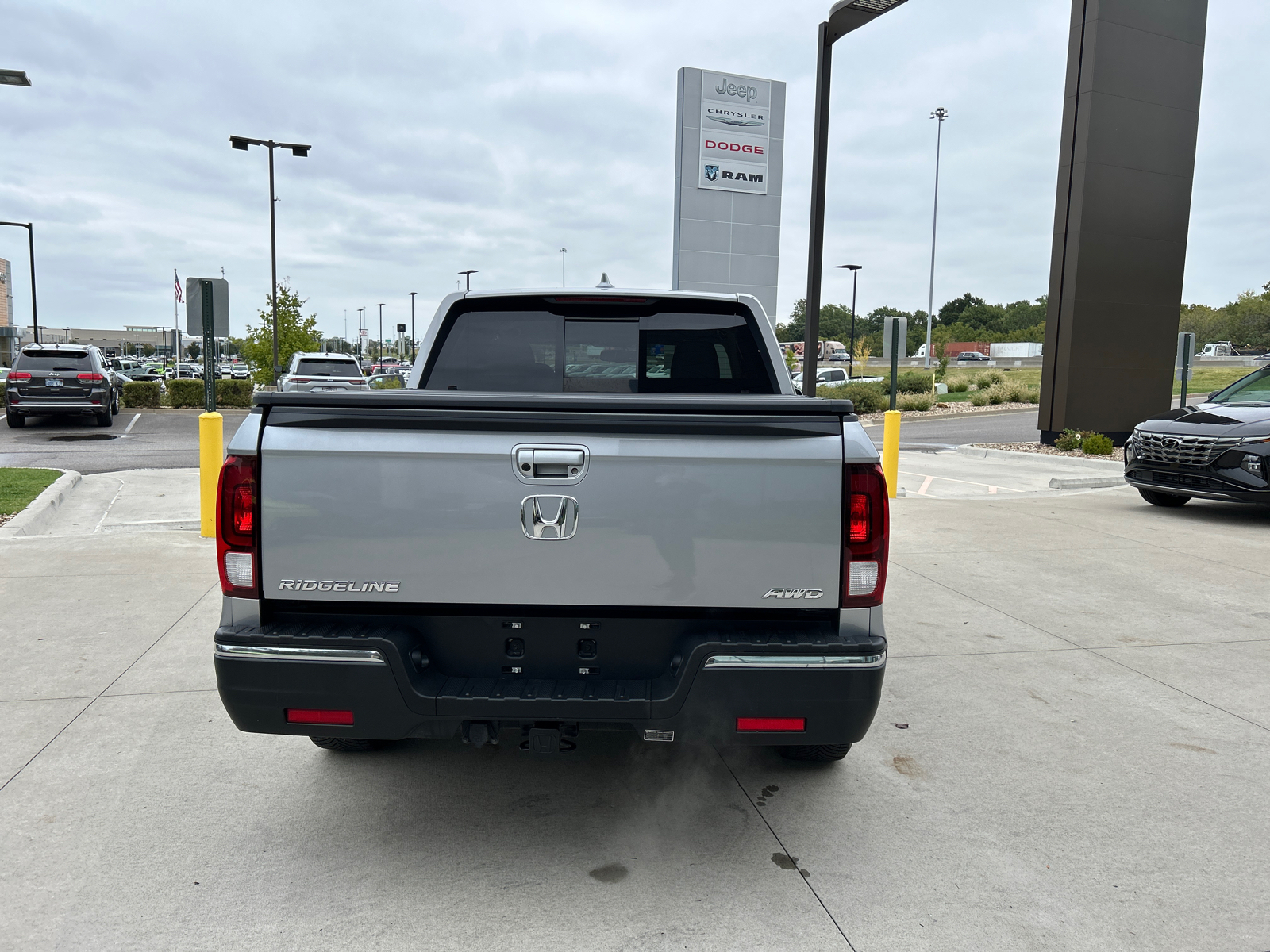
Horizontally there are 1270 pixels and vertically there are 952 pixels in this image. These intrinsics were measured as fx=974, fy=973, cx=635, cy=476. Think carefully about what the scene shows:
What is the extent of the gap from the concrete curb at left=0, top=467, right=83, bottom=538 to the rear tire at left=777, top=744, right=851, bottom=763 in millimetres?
7886

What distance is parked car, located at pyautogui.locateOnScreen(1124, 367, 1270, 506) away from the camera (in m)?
10.0

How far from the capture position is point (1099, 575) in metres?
7.88

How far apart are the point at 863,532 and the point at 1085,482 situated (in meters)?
12.6

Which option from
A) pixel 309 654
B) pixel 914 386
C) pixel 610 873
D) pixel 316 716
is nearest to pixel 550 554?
pixel 309 654

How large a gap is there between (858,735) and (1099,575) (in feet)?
18.8

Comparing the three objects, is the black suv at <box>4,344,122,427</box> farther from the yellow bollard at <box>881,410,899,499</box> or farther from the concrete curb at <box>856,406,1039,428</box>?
the concrete curb at <box>856,406,1039,428</box>

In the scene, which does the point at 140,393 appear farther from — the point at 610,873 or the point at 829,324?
the point at 829,324

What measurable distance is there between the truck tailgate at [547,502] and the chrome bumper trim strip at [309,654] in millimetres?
192

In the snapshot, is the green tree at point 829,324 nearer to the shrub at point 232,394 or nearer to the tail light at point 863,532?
the shrub at point 232,394

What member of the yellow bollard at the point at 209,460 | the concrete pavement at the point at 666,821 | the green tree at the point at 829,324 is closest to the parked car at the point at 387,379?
the yellow bollard at the point at 209,460

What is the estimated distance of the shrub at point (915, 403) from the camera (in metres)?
37.0

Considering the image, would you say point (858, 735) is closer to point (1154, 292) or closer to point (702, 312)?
point (702, 312)

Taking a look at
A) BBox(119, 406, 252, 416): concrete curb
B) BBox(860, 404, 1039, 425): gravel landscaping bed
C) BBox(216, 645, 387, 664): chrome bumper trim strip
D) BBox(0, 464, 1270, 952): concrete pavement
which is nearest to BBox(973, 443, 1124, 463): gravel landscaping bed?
BBox(0, 464, 1270, 952): concrete pavement

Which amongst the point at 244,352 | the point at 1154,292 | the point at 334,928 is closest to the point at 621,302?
the point at 334,928
